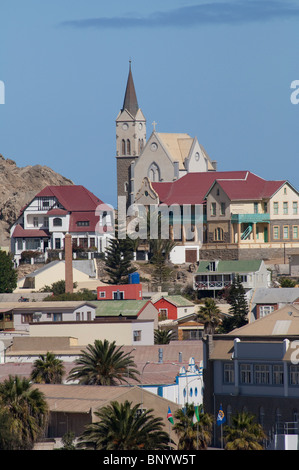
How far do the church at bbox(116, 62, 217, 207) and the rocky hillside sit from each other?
579 inches

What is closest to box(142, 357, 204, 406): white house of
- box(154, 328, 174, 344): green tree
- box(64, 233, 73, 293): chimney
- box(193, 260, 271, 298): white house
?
box(154, 328, 174, 344): green tree

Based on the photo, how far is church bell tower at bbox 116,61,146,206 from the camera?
14850 centimetres

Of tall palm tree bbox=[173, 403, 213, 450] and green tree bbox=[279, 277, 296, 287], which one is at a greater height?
green tree bbox=[279, 277, 296, 287]

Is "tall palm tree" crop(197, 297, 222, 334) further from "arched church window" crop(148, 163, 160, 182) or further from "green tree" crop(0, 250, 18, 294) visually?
"arched church window" crop(148, 163, 160, 182)

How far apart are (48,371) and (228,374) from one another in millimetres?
10432

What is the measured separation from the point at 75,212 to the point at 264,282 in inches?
1011

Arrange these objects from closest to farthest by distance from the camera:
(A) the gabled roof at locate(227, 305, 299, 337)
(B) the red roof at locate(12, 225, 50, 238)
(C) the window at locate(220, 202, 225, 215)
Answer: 1. (A) the gabled roof at locate(227, 305, 299, 337)
2. (C) the window at locate(220, 202, 225, 215)
3. (B) the red roof at locate(12, 225, 50, 238)

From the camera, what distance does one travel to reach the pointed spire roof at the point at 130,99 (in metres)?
155

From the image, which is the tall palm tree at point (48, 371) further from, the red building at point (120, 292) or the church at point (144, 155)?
the church at point (144, 155)

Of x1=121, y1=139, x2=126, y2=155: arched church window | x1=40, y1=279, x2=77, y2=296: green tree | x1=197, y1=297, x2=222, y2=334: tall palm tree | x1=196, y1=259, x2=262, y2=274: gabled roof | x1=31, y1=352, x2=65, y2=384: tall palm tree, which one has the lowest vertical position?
x1=31, y1=352, x2=65, y2=384: tall palm tree

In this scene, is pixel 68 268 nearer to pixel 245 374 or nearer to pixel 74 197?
pixel 74 197

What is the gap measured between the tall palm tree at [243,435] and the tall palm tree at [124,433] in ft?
9.34
